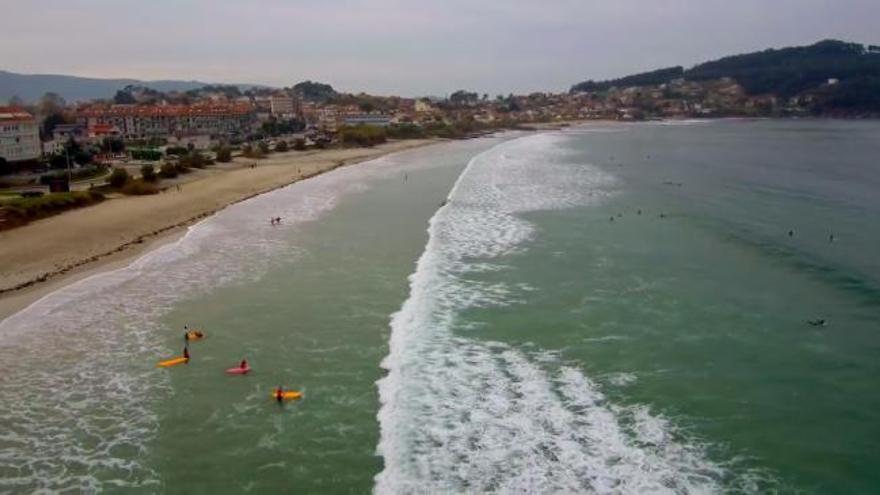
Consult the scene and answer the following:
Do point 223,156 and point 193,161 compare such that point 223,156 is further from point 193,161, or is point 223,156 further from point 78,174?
point 78,174

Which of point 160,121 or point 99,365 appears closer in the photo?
point 99,365

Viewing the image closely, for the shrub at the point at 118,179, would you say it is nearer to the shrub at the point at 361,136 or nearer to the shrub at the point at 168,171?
the shrub at the point at 168,171

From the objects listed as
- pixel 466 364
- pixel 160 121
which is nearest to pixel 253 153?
pixel 160 121

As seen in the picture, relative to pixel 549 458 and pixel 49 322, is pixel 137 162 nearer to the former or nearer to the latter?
pixel 49 322

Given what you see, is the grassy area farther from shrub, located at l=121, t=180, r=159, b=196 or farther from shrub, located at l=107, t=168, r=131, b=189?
shrub, located at l=107, t=168, r=131, b=189

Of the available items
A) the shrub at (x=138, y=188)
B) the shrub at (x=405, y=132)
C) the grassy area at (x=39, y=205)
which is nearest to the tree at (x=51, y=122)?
the shrub at (x=405, y=132)

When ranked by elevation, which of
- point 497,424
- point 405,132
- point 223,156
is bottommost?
point 497,424

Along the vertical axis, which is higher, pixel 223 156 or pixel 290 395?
pixel 223 156

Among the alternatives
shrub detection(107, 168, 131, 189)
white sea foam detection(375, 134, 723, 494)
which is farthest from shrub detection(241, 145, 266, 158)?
white sea foam detection(375, 134, 723, 494)
